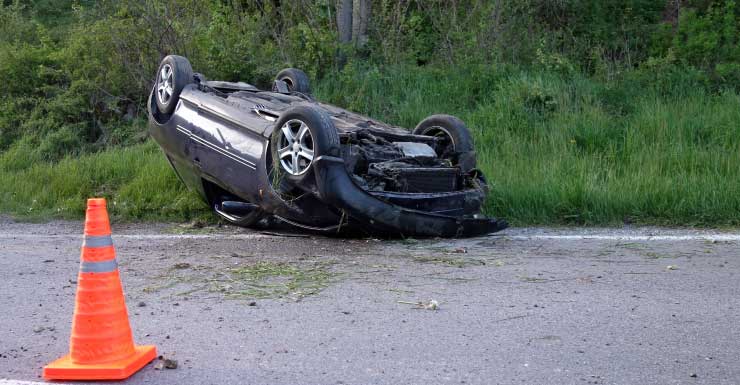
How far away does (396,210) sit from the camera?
6.80 meters

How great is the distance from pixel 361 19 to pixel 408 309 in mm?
9064

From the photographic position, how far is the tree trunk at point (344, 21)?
13.3 m

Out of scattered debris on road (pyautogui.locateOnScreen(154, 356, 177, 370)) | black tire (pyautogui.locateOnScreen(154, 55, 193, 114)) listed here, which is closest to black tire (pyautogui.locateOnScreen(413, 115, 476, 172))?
black tire (pyautogui.locateOnScreen(154, 55, 193, 114))

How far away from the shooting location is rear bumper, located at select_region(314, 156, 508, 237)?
6.58 m

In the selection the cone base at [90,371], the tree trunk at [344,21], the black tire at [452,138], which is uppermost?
the tree trunk at [344,21]

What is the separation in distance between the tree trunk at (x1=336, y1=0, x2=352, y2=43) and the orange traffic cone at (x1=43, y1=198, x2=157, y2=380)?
964cm

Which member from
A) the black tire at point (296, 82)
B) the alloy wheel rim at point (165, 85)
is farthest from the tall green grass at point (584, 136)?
the alloy wheel rim at point (165, 85)

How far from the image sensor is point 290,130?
6.92 meters

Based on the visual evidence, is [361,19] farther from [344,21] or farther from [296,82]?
[296,82]

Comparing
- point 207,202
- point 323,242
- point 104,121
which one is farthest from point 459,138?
point 104,121

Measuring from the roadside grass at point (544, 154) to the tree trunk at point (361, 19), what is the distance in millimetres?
888

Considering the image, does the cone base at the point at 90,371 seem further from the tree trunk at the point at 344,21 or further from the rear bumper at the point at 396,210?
the tree trunk at the point at 344,21

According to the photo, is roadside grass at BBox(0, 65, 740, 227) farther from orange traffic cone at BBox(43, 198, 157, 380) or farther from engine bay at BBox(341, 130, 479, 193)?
orange traffic cone at BBox(43, 198, 157, 380)

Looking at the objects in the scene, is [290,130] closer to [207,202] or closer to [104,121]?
[207,202]
